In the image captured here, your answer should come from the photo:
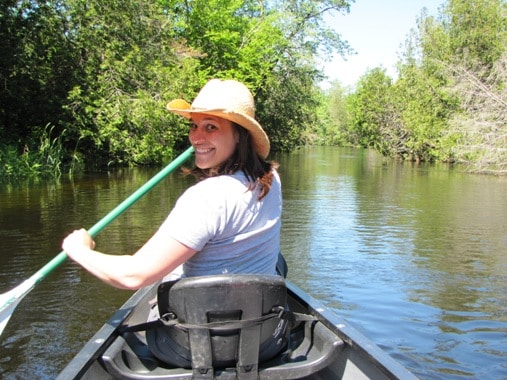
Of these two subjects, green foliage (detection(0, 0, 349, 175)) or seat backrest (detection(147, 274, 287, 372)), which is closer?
seat backrest (detection(147, 274, 287, 372))

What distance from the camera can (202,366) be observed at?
6.79 ft

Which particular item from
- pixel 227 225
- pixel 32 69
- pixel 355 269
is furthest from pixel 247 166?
pixel 32 69

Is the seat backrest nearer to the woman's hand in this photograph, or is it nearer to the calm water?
the woman's hand

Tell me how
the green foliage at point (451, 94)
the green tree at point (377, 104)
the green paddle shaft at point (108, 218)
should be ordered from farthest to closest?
the green tree at point (377, 104) < the green foliage at point (451, 94) < the green paddle shaft at point (108, 218)

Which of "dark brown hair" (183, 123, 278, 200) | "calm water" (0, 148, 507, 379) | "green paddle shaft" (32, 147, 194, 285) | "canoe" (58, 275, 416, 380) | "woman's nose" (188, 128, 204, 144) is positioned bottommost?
"calm water" (0, 148, 507, 379)

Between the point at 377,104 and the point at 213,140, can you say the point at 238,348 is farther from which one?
the point at 377,104

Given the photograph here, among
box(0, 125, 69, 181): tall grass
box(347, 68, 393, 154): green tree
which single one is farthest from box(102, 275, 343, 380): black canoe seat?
box(347, 68, 393, 154): green tree

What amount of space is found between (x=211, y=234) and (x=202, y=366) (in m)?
0.53

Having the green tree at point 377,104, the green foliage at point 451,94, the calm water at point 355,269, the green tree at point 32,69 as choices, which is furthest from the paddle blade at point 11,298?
the green tree at point 377,104

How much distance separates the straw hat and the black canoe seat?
58 centimetres

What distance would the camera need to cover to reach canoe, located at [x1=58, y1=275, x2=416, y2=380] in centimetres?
198

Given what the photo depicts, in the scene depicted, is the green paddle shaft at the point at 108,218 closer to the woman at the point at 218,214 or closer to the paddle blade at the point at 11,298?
the paddle blade at the point at 11,298

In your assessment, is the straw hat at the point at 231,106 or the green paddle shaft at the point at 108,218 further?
the green paddle shaft at the point at 108,218

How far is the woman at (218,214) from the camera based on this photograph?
6.15 ft
